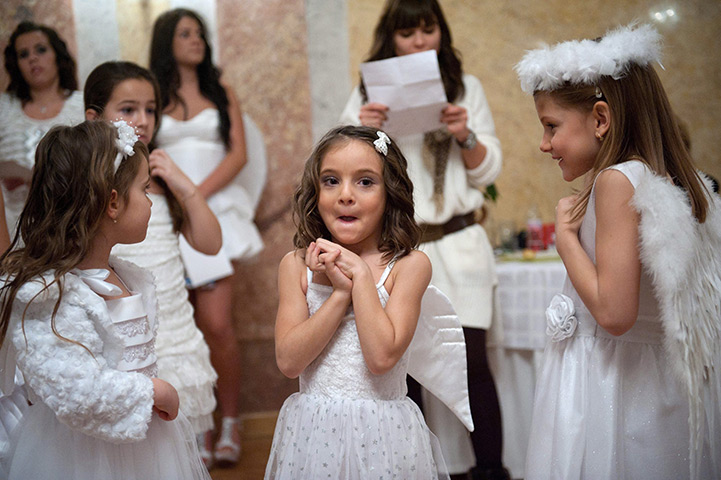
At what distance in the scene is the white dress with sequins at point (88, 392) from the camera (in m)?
1.51

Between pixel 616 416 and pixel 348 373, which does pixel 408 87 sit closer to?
pixel 348 373

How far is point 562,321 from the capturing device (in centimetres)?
180

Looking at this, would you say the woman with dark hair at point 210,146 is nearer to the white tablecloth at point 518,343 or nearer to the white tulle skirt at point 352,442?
the white tablecloth at point 518,343

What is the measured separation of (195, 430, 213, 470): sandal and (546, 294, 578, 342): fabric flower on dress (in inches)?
74.9

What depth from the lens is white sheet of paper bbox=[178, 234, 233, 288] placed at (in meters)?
3.26

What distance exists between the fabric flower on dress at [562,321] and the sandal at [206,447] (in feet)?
6.25

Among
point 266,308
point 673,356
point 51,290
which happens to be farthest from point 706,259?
point 266,308

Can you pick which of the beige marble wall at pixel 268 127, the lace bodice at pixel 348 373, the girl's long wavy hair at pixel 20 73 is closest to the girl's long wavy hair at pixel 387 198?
the lace bodice at pixel 348 373

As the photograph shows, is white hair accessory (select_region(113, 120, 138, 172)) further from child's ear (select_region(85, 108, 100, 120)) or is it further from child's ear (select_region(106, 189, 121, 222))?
child's ear (select_region(85, 108, 100, 120))

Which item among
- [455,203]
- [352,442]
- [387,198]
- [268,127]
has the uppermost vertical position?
[268,127]

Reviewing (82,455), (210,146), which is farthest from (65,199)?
(210,146)

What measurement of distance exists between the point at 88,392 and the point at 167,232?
1.10m

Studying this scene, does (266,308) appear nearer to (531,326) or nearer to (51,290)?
(531,326)

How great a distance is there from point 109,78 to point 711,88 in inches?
137
